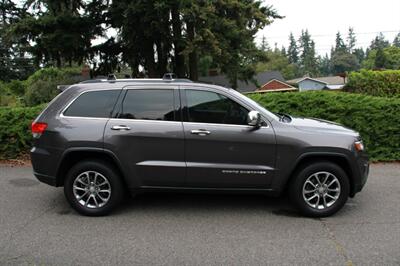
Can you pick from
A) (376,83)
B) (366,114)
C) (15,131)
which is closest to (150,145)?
(15,131)

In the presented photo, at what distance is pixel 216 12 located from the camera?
17.4m

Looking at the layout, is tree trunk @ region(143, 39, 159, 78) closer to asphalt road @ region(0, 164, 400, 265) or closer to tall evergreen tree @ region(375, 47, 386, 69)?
asphalt road @ region(0, 164, 400, 265)

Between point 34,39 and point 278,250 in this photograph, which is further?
point 34,39

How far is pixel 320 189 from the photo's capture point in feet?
18.6

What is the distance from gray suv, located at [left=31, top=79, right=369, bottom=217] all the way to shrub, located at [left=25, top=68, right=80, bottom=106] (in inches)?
600

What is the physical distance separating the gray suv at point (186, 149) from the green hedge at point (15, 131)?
137 inches

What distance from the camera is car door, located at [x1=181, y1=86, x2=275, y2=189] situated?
5.57 meters

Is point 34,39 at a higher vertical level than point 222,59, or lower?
higher

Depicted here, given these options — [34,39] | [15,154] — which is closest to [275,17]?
[34,39]

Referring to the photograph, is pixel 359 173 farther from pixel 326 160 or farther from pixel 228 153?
pixel 228 153

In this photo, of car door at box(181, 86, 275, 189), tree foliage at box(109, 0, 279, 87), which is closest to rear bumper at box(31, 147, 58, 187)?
car door at box(181, 86, 275, 189)

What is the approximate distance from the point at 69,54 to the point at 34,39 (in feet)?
5.63

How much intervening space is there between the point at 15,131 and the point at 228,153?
5429mm

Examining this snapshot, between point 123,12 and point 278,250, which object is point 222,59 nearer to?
point 123,12
